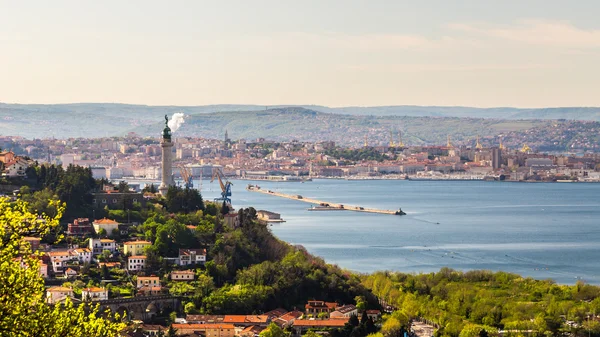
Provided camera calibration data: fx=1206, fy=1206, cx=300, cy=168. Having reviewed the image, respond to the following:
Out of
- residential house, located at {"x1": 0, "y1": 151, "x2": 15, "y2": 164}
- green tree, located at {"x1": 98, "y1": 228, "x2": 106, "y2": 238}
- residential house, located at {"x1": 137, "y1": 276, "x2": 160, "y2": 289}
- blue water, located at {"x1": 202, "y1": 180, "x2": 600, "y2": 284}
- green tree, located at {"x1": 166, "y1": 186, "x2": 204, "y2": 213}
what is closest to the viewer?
residential house, located at {"x1": 137, "y1": 276, "x2": 160, "y2": 289}

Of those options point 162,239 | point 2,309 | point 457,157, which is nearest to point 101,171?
point 457,157

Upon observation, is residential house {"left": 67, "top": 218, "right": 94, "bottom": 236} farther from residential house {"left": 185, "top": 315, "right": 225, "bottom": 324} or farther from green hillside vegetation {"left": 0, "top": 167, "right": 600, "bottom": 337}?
residential house {"left": 185, "top": 315, "right": 225, "bottom": 324}

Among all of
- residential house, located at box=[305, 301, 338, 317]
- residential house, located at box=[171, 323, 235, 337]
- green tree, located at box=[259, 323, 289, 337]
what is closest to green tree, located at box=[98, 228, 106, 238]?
residential house, located at box=[305, 301, 338, 317]

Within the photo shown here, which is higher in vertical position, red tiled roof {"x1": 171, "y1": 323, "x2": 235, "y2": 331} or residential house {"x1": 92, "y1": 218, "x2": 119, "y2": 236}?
residential house {"x1": 92, "y1": 218, "x2": 119, "y2": 236}

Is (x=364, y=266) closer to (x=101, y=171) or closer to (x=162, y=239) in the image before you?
(x=162, y=239)

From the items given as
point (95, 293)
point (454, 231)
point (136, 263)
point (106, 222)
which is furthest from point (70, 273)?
point (454, 231)

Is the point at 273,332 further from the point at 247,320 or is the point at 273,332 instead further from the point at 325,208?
the point at 325,208
